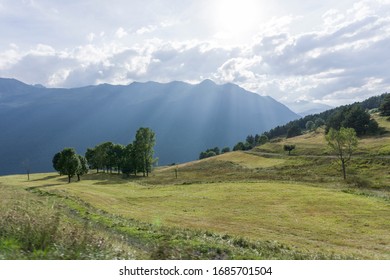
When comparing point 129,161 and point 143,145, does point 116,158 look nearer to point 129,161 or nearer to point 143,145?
point 129,161

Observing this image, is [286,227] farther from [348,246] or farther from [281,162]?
[281,162]

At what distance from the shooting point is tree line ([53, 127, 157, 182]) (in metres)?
113

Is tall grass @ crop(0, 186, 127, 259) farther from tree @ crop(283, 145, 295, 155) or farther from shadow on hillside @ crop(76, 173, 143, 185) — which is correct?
tree @ crop(283, 145, 295, 155)

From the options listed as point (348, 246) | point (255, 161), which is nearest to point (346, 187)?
point (348, 246)

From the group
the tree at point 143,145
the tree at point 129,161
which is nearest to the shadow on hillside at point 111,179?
the tree at point 129,161

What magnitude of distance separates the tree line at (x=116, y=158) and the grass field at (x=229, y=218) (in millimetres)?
23511

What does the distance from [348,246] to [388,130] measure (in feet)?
510

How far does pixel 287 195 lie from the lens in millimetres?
70250

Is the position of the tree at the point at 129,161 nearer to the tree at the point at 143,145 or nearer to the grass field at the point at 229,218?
the tree at the point at 143,145

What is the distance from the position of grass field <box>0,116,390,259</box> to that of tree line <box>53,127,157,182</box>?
23.5 meters

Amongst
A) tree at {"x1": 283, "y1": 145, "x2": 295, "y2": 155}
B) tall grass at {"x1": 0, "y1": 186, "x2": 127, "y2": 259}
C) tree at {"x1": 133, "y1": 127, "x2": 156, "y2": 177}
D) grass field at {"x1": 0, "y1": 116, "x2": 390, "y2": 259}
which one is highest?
tree at {"x1": 133, "y1": 127, "x2": 156, "y2": 177}

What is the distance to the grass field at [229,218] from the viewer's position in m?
15.6

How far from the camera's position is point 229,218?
46500mm

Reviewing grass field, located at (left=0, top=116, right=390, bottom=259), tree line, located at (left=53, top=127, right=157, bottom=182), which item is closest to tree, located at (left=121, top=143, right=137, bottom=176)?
tree line, located at (left=53, top=127, right=157, bottom=182)
